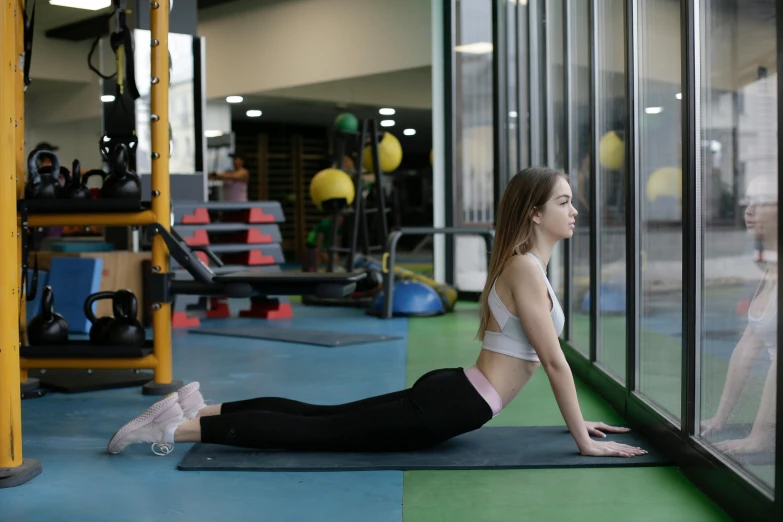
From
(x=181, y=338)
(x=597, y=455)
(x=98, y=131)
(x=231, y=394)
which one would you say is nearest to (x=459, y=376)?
(x=597, y=455)

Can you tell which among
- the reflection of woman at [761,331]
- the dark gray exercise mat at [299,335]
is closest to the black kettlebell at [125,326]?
the dark gray exercise mat at [299,335]

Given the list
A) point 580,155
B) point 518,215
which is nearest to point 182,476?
point 518,215

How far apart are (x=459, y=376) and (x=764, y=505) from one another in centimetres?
103

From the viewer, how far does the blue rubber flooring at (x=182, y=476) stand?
8.13 ft

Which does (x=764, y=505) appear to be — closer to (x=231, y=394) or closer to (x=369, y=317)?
(x=231, y=394)

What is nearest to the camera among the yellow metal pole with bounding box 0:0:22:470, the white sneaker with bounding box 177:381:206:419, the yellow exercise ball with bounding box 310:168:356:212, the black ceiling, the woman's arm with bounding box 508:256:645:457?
the yellow metal pole with bounding box 0:0:22:470

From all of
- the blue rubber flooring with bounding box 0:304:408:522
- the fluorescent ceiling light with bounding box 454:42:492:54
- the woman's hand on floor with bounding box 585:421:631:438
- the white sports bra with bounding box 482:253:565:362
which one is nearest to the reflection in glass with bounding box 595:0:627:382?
the woman's hand on floor with bounding box 585:421:631:438

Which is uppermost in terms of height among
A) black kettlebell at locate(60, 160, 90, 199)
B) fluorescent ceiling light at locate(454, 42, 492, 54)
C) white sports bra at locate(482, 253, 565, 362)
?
fluorescent ceiling light at locate(454, 42, 492, 54)

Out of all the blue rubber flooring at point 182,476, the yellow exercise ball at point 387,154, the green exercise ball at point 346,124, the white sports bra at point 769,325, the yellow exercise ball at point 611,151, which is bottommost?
the blue rubber flooring at point 182,476

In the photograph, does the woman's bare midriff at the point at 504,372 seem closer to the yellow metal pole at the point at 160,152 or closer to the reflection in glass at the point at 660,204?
the reflection in glass at the point at 660,204

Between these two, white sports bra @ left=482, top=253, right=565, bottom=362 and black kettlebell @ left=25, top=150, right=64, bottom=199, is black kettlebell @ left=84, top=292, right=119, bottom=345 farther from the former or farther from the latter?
white sports bra @ left=482, top=253, right=565, bottom=362

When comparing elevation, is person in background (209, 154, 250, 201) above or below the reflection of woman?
above

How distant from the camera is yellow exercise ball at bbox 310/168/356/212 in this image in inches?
353

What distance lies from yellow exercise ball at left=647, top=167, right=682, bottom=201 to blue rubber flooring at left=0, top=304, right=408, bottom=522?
52.0 inches
